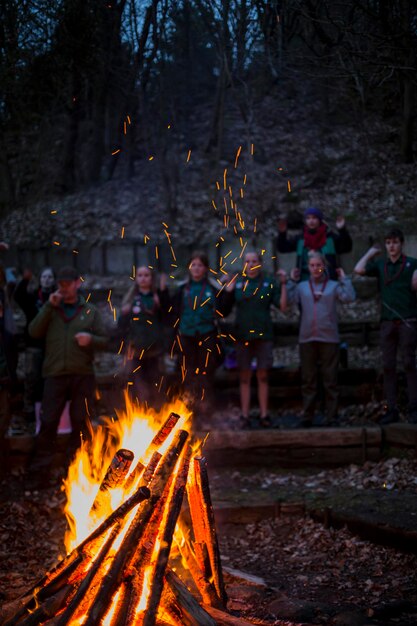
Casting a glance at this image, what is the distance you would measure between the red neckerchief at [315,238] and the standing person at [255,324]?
642 millimetres

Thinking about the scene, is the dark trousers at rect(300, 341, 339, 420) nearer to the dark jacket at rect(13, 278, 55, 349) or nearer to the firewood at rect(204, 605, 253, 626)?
the dark jacket at rect(13, 278, 55, 349)

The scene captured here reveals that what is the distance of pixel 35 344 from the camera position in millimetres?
7758

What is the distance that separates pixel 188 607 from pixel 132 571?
337 millimetres

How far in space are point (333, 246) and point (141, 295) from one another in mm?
2351

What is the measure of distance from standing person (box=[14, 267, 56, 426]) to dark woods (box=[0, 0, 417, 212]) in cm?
249

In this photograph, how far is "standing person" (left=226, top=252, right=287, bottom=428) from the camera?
26.1ft

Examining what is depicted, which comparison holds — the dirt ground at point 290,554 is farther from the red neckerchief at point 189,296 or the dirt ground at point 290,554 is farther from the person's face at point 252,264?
the person's face at point 252,264

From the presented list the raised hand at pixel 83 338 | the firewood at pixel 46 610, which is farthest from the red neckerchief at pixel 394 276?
the firewood at pixel 46 610

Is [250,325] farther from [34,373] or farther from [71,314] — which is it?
[34,373]

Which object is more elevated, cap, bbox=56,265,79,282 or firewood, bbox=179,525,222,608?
cap, bbox=56,265,79,282

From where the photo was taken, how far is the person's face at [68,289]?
6.87 m

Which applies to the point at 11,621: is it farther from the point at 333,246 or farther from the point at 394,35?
the point at 333,246

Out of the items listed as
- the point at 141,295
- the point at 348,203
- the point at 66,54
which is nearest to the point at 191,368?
the point at 141,295

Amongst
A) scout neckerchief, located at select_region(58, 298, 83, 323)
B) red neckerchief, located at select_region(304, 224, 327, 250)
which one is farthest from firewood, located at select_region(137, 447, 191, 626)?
red neckerchief, located at select_region(304, 224, 327, 250)
